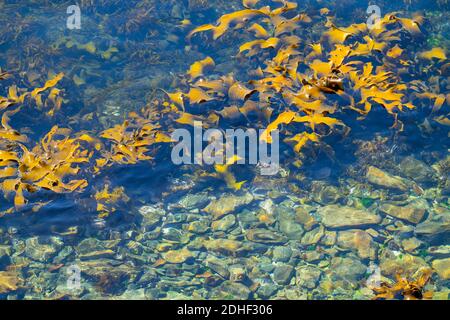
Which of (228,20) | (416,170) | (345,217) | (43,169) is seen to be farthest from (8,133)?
(416,170)

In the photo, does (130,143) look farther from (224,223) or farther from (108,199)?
(224,223)

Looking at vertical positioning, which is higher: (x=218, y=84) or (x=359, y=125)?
(x=218, y=84)

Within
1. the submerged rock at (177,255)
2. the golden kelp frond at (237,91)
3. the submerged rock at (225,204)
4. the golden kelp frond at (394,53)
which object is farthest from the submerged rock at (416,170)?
the submerged rock at (177,255)

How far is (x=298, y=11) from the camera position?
7.25 m

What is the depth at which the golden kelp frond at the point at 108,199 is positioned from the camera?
4449mm

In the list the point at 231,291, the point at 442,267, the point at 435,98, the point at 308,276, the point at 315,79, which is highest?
the point at 315,79

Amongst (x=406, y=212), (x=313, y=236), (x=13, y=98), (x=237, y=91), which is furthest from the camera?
(x=13, y=98)

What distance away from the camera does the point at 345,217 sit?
4.47 m

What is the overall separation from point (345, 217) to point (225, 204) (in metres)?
1.29

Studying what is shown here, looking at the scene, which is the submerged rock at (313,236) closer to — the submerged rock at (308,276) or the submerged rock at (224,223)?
the submerged rock at (308,276)
